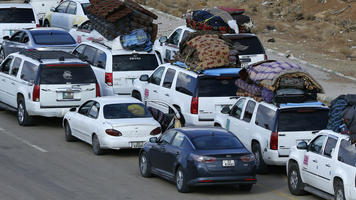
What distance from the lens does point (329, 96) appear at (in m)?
28.1

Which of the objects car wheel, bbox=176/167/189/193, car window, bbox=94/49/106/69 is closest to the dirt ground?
car window, bbox=94/49/106/69

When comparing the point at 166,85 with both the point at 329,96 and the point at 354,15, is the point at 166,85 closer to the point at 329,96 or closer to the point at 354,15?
the point at 329,96

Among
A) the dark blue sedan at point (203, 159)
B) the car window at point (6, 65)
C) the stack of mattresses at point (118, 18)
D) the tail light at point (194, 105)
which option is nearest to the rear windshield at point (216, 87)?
the tail light at point (194, 105)

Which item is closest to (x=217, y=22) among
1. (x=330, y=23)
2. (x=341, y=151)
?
(x=341, y=151)

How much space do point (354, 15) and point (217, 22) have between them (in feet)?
82.6

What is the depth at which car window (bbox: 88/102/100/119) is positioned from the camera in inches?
848

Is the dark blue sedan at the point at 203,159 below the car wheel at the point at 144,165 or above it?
above

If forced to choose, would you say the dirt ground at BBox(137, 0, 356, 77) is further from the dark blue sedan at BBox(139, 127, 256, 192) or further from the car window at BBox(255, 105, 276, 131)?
the dark blue sedan at BBox(139, 127, 256, 192)

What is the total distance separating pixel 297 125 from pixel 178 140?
9.36 feet

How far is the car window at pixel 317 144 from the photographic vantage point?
53.6 feet

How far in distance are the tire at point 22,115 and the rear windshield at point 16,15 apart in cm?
980

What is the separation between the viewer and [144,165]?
61.3 feet

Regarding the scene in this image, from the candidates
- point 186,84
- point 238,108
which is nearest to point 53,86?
point 186,84

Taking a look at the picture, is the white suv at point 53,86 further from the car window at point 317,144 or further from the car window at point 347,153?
the car window at point 347,153
